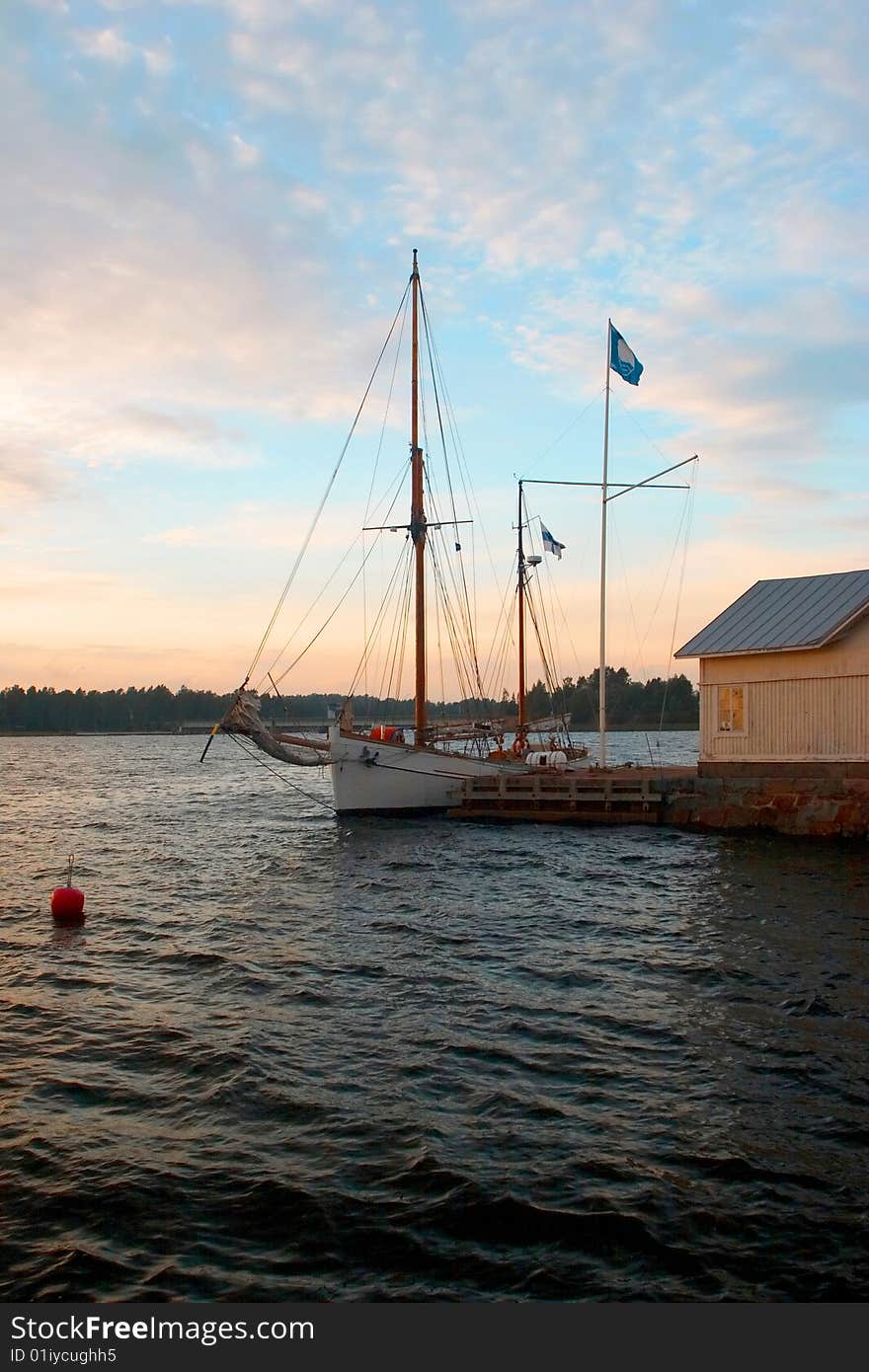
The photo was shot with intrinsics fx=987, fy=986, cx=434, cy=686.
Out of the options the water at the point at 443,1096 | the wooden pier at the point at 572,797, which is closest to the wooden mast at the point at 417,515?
the wooden pier at the point at 572,797

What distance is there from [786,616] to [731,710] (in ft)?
10.2

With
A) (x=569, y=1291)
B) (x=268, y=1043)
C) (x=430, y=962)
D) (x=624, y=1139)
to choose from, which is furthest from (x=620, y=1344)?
(x=430, y=962)

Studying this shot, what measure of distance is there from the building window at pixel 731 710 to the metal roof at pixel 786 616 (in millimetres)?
1124

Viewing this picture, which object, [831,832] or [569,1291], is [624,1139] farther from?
[831,832]

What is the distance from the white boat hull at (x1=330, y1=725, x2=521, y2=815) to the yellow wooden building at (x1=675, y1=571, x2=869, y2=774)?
923 centimetres

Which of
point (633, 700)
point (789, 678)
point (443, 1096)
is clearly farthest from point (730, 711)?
point (633, 700)

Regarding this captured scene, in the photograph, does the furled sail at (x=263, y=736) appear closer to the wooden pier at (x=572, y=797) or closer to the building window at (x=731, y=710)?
the wooden pier at (x=572, y=797)

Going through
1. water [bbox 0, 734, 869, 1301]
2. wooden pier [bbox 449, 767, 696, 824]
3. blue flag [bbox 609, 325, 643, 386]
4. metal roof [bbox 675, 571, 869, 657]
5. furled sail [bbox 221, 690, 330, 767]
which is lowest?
water [bbox 0, 734, 869, 1301]

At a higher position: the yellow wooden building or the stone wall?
the yellow wooden building

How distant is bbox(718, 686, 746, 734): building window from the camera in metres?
28.2

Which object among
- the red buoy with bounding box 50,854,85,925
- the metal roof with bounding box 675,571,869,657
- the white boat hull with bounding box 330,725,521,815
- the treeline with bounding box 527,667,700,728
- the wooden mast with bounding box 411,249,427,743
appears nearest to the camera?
the red buoy with bounding box 50,854,85,925

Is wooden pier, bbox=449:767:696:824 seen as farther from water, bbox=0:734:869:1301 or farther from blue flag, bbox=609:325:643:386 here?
blue flag, bbox=609:325:643:386

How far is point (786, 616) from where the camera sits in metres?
28.3

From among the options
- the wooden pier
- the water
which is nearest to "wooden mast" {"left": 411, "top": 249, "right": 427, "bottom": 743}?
the wooden pier
